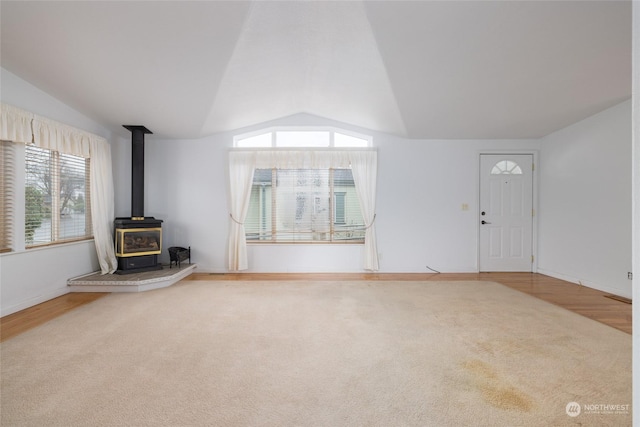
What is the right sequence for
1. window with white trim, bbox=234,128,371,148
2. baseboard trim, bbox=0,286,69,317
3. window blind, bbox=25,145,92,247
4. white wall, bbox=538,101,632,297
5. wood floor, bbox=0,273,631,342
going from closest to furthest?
wood floor, bbox=0,273,631,342
baseboard trim, bbox=0,286,69,317
window blind, bbox=25,145,92,247
white wall, bbox=538,101,632,297
window with white trim, bbox=234,128,371,148

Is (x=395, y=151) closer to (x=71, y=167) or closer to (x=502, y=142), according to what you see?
(x=502, y=142)

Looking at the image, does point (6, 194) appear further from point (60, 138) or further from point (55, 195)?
point (60, 138)

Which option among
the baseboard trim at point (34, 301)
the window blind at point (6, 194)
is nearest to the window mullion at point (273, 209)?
the baseboard trim at point (34, 301)

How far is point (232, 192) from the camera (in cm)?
500

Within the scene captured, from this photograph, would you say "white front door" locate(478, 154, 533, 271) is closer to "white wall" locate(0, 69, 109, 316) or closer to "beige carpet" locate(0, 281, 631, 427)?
"beige carpet" locate(0, 281, 631, 427)

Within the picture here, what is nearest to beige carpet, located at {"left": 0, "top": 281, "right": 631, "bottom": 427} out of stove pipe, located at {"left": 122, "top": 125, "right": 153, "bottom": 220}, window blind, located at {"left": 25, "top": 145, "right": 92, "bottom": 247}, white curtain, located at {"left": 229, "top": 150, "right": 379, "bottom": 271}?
window blind, located at {"left": 25, "top": 145, "right": 92, "bottom": 247}

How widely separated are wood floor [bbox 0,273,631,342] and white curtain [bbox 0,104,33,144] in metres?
1.94

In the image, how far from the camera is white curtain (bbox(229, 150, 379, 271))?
4.99m

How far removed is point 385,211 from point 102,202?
182 inches

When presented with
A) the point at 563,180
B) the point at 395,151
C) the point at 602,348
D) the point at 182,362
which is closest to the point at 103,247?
the point at 182,362

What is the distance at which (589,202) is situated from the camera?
4.12 m

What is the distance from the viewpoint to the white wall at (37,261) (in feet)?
10.0

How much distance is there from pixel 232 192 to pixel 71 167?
224cm

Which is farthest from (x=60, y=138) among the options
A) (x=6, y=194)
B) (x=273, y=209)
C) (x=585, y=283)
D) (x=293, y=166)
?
(x=585, y=283)
